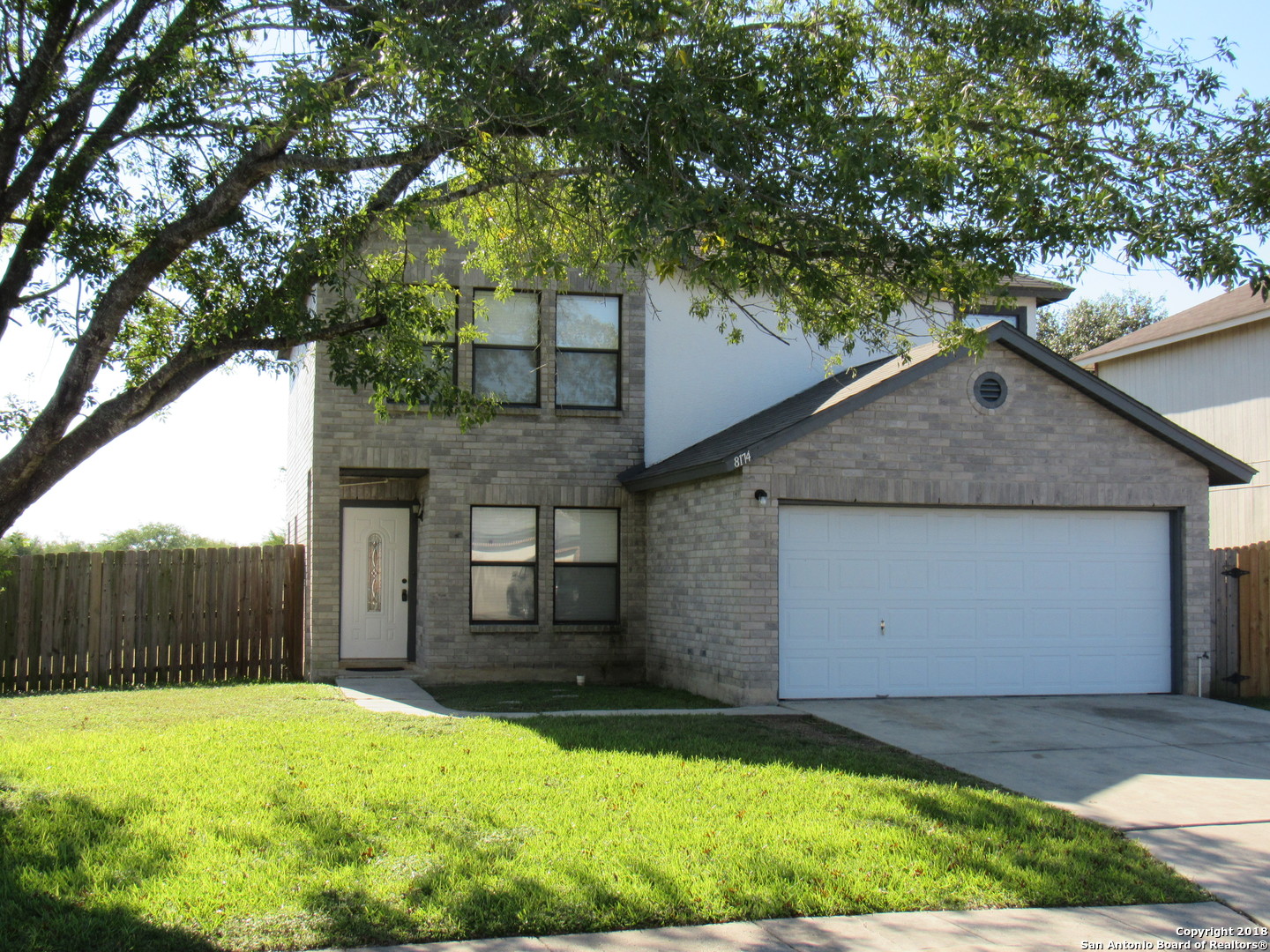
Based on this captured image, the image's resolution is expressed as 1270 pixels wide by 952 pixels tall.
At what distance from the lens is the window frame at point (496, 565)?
15859 mm

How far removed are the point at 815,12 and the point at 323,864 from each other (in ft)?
24.7

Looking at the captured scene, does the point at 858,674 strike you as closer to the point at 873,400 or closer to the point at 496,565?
the point at 873,400

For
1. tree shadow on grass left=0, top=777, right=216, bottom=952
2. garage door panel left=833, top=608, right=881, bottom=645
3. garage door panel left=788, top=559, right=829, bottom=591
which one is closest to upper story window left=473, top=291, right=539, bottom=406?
garage door panel left=788, top=559, right=829, bottom=591

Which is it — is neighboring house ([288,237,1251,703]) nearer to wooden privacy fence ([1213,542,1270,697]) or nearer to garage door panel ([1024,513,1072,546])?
garage door panel ([1024,513,1072,546])

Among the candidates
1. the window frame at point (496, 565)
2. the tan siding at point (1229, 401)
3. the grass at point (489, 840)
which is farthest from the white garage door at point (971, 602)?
the tan siding at point (1229, 401)

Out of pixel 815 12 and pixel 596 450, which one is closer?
pixel 815 12

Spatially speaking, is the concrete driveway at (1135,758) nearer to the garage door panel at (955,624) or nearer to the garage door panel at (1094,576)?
the garage door panel at (955,624)

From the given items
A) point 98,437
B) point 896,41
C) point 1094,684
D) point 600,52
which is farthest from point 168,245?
point 1094,684

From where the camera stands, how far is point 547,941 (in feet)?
17.5

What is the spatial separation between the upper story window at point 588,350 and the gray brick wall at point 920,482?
8.16ft

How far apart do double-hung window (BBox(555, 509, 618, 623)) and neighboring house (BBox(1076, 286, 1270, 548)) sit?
12286 mm

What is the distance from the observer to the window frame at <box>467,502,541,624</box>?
15.9 metres

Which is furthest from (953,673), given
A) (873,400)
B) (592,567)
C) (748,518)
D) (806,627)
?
(592,567)

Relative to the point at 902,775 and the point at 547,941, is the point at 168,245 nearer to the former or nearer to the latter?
the point at 547,941
